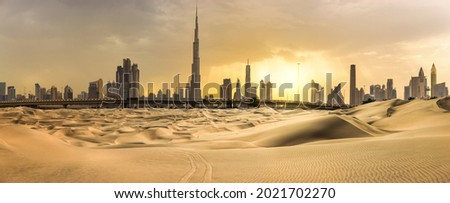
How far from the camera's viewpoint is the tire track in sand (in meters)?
5.39

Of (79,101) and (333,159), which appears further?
(79,101)

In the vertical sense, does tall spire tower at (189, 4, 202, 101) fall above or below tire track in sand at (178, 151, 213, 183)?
above

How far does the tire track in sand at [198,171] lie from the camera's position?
5.39 m

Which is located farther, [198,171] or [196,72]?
[196,72]

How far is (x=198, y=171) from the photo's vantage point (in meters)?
5.95

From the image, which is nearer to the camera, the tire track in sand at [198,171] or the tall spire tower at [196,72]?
the tire track in sand at [198,171]

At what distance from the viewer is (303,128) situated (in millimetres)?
13406

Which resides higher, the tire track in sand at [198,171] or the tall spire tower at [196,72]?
the tall spire tower at [196,72]

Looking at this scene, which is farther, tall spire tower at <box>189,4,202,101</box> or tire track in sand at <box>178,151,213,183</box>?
tall spire tower at <box>189,4,202,101</box>

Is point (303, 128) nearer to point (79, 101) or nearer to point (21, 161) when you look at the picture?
point (21, 161)
